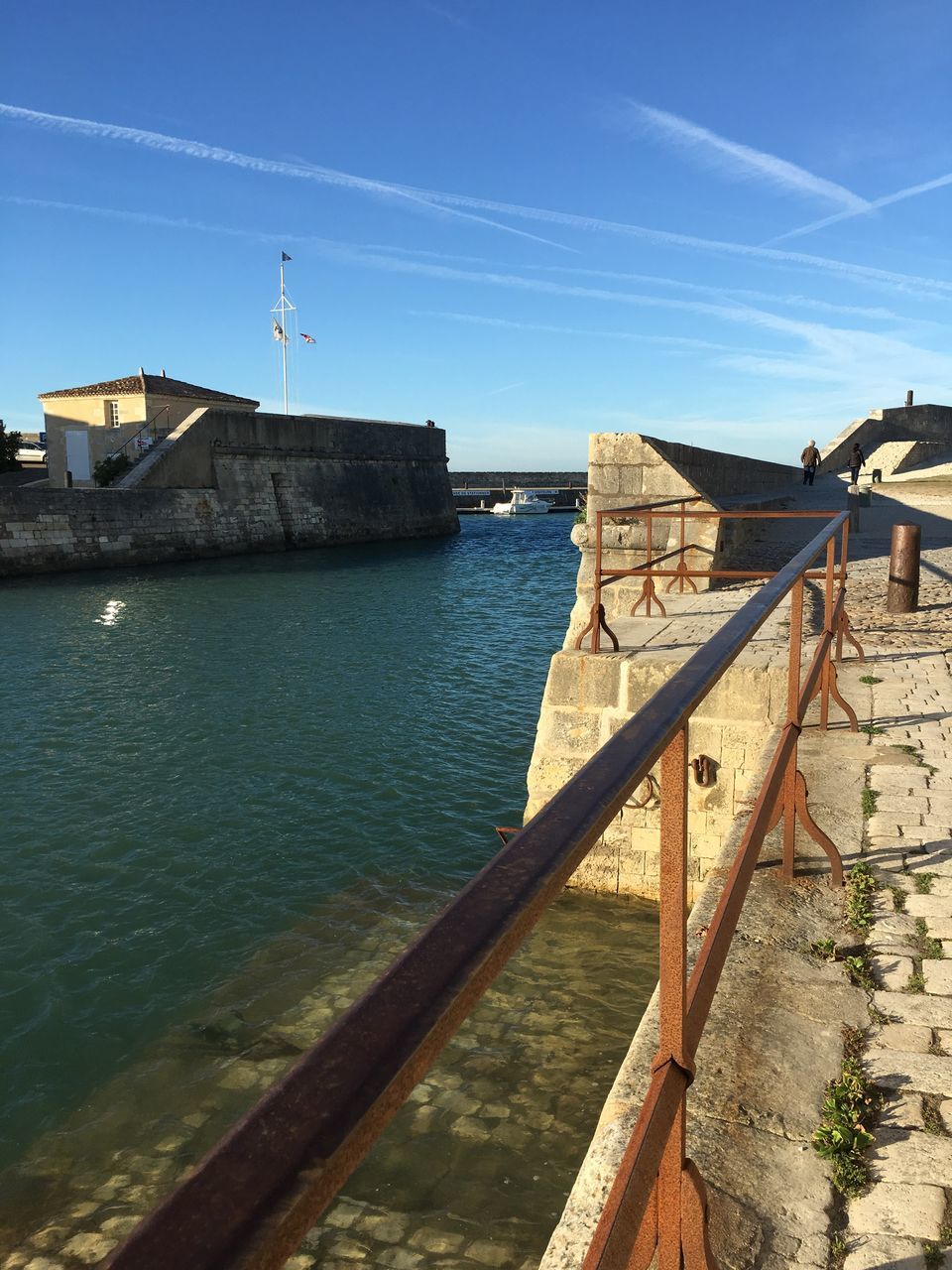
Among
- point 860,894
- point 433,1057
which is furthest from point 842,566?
point 433,1057

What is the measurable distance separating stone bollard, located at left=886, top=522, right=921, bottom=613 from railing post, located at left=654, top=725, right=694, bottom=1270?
8846 mm

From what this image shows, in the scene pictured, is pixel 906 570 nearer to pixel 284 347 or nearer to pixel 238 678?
pixel 238 678

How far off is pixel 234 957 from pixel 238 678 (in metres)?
8.77

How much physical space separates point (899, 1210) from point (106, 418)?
4388 cm

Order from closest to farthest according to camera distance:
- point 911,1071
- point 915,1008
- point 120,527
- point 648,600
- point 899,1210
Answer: point 899,1210 < point 911,1071 < point 915,1008 < point 648,600 < point 120,527

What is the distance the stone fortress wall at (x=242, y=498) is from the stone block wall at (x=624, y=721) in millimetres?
25305

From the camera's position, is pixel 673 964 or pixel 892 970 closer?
pixel 673 964

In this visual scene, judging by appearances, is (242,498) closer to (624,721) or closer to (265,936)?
(265,936)

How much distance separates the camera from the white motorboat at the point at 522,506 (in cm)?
6875

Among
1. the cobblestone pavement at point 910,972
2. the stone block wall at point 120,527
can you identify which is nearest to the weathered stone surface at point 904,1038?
the cobblestone pavement at point 910,972

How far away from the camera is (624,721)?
22.3 feet

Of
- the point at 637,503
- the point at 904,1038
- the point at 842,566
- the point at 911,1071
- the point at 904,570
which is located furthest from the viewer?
the point at 637,503

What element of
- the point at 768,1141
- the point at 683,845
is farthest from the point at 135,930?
the point at 683,845

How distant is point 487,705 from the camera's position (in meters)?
13.7
